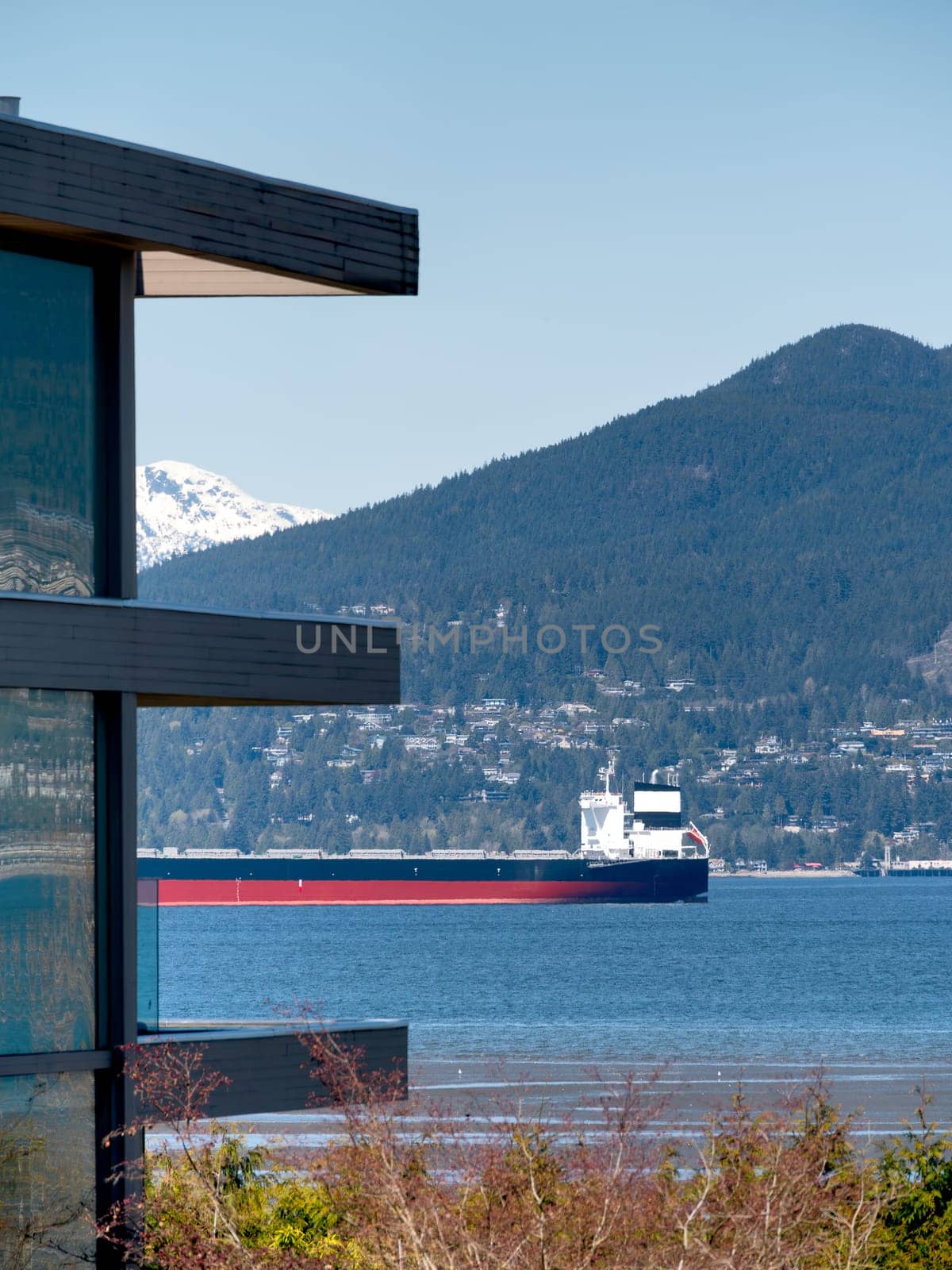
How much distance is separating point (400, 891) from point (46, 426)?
12705 cm

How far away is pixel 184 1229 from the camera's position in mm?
12297

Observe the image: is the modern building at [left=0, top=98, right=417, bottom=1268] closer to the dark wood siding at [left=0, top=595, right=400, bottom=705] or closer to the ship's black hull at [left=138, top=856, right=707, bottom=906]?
the dark wood siding at [left=0, top=595, right=400, bottom=705]

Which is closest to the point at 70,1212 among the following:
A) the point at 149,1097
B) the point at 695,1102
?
the point at 149,1097

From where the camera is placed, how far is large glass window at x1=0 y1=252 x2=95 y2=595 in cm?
1177

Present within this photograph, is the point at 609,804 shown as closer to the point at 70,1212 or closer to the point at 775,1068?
the point at 775,1068

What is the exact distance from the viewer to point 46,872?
1164 cm

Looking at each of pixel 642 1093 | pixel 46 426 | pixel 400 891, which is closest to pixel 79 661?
pixel 46 426

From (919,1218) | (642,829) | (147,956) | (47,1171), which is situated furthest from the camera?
(642,829)

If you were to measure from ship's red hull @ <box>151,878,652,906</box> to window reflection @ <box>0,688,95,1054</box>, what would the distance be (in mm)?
114699

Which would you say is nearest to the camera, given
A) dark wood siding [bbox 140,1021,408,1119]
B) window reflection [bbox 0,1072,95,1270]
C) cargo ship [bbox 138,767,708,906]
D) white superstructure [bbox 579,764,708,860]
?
window reflection [bbox 0,1072,95,1270]

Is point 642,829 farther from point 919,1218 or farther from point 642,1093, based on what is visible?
point 919,1218

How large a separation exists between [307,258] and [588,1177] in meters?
5.97

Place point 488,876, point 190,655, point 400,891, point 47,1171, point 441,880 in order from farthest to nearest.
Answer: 1. point 400,891
2. point 488,876
3. point 441,880
4. point 190,655
5. point 47,1171

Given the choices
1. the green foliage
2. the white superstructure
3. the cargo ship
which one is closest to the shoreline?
the green foliage
